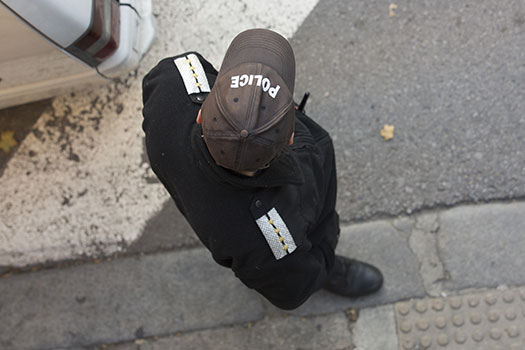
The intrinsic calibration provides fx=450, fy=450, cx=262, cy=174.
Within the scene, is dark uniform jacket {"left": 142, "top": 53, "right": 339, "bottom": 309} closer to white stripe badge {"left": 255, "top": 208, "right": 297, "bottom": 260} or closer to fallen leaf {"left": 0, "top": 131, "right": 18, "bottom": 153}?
white stripe badge {"left": 255, "top": 208, "right": 297, "bottom": 260}

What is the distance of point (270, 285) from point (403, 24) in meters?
2.14

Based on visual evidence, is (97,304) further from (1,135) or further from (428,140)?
(428,140)

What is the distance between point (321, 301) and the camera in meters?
2.88

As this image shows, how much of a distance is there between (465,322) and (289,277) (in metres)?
1.55

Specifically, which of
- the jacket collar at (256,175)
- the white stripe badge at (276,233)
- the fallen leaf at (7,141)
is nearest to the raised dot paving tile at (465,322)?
the white stripe badge at (276,233)

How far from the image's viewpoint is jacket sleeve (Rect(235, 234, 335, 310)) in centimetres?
170

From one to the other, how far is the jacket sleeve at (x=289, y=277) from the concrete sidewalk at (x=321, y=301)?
0.97 metres

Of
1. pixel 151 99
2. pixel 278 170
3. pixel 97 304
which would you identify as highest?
pixel 278 170

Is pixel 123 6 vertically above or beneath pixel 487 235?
above

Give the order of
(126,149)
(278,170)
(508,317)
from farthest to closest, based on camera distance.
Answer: (126,149)
(508,317)
(278,170)

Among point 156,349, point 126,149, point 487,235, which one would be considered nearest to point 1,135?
point 126,149

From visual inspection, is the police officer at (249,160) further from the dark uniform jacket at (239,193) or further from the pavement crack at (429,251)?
the pavement crack at (429,251)

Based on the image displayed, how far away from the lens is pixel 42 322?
9.98 ft

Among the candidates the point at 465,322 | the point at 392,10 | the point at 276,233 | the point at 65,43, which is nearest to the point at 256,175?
the point at 276,233
